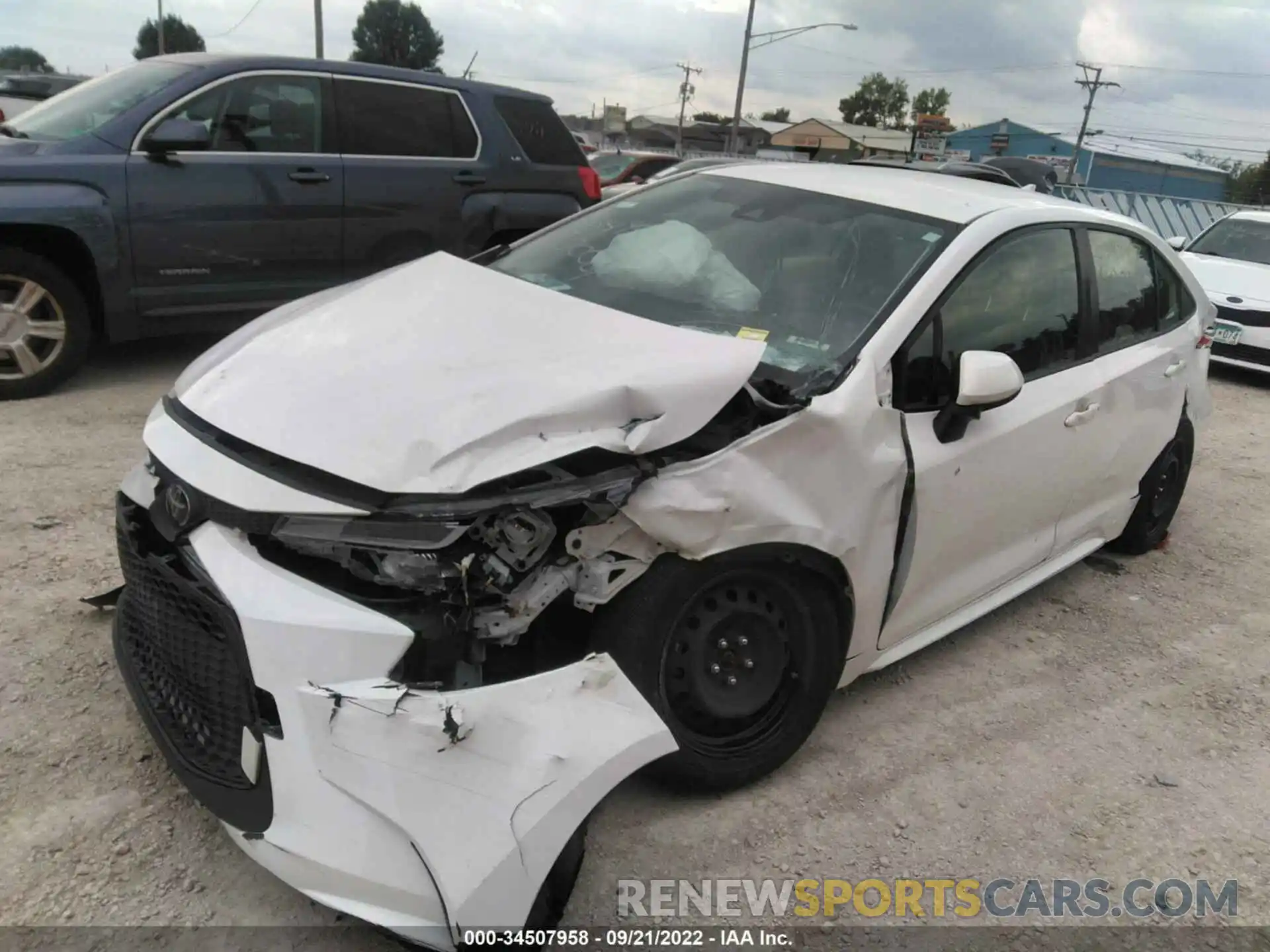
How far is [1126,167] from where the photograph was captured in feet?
202

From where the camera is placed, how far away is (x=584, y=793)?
6.49 ft

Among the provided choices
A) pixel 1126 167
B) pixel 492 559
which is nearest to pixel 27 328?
pixel 492 559

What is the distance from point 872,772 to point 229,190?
15.5 feet

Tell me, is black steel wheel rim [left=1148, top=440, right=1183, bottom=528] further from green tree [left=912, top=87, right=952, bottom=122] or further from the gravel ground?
green tree [left=912, top=87, right=952, bottom=122]

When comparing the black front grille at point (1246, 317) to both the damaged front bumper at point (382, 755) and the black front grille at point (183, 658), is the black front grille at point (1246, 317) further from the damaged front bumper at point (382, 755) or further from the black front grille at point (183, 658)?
the black front grille at point (183, 658)

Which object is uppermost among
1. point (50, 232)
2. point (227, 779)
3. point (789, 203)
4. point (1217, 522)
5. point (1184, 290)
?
point (789, 203)

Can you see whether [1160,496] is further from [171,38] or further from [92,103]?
[171,38]

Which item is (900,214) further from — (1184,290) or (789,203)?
(1184,290)

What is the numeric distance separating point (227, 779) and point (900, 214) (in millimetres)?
2570

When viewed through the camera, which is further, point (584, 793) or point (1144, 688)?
point (1144, 688)

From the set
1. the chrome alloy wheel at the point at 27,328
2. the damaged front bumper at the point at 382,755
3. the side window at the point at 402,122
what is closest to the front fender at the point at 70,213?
the chrome alloy wheel at the point at 27,328

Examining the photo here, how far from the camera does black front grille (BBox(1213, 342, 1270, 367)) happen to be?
8.98m

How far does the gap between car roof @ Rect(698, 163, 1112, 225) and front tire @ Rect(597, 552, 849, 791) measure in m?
1.42

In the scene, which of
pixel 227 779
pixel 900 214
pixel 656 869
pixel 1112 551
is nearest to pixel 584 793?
pixel 656 869
